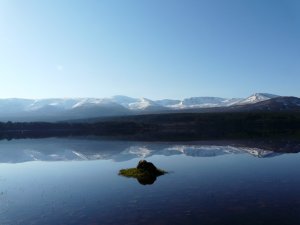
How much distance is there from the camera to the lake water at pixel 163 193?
26.9m

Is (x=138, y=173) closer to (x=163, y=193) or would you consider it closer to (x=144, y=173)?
(x=144, y=173)

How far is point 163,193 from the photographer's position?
114 feet

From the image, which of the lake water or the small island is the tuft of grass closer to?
the small island

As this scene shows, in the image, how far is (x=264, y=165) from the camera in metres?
50.1

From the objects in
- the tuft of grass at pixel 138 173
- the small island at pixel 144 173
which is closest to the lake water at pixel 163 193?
the small island at pixel 144 173

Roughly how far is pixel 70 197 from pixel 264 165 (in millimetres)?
27161

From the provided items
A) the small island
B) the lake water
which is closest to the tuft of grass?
Result: the small island

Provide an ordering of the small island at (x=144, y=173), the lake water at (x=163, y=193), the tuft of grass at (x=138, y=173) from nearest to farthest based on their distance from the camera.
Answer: the lake water at (x=163, y=193) → the small island at (x=144, y=173) → the tuft of grass at (x=138, y=173)

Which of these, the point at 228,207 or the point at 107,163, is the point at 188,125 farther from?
the point at 228,207

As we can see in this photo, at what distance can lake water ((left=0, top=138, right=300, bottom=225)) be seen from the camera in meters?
26.9

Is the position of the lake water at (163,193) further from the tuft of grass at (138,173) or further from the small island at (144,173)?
the tuft of grass at (138,173)

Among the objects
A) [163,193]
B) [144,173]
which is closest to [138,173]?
[144,173]

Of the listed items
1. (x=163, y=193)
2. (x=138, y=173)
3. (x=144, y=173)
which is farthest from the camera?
(x=138, y=173)

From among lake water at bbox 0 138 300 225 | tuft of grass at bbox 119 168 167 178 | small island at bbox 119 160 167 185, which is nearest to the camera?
lake water at bbox 0 138 300 225
